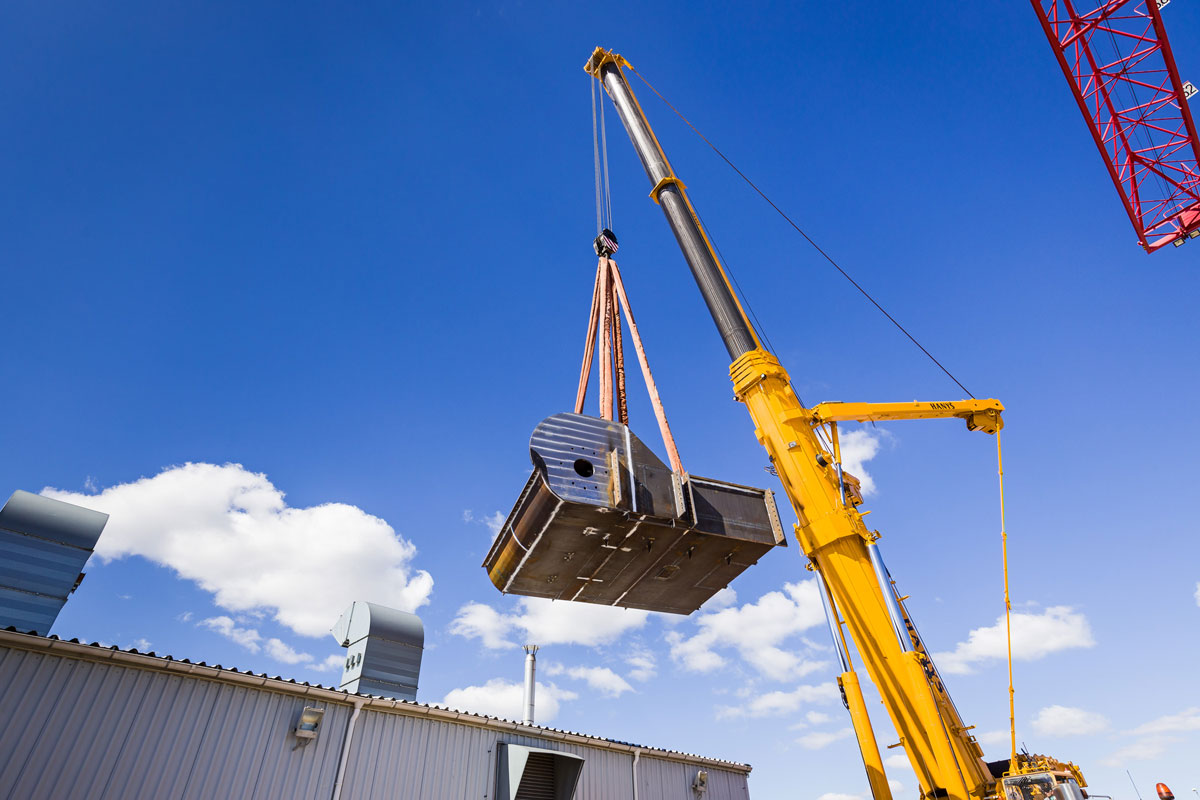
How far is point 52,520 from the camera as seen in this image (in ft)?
45.6

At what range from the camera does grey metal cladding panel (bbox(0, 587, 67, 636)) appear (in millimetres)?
12656

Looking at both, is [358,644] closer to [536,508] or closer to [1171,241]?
[536,508]

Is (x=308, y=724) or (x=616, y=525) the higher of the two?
(x=616, y=525)

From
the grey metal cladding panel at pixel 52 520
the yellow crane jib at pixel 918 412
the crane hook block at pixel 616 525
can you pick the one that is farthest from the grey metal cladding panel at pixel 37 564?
the yellow crane jib at pixel 918 412

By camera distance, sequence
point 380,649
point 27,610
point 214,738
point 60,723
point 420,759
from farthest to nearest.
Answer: point 380,649
point 27,610
point 420,759
point 214,738
point 60,723

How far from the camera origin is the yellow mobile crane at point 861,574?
9.70 m

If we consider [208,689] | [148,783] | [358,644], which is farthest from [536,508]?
[358,644]

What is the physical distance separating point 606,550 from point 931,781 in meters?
6.27

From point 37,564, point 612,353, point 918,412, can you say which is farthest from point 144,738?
point 918,412

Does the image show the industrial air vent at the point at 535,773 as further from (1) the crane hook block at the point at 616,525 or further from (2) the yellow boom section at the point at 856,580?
(2) the yellow boom section at the point at 856,580

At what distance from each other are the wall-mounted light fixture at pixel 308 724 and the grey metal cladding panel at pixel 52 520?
7.53 meters

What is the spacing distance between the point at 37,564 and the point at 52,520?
977 millimetres

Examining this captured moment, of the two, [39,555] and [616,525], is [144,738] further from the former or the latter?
[616,525]

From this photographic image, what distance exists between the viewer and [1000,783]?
9438 millimetres
